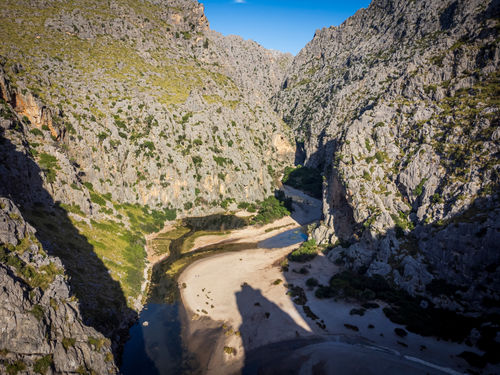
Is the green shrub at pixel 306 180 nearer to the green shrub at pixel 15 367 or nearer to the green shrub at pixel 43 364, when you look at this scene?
the green shrub at pixel 43 364

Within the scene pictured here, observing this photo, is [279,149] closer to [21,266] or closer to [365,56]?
[365,56]

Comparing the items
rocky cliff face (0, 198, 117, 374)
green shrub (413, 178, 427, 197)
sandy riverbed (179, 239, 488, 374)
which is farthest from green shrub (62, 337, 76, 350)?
green shrub (413, 178, 427, 197)

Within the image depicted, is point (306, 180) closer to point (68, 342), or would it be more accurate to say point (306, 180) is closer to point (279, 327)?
point (279, 327)

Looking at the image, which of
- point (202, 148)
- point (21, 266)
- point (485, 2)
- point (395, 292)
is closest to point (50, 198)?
point (21, 266)

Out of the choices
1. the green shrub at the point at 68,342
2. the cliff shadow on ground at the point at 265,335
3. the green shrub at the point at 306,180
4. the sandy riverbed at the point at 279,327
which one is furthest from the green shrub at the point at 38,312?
the green shrub at the point at 306,180

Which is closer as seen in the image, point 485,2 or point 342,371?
point 342,371
